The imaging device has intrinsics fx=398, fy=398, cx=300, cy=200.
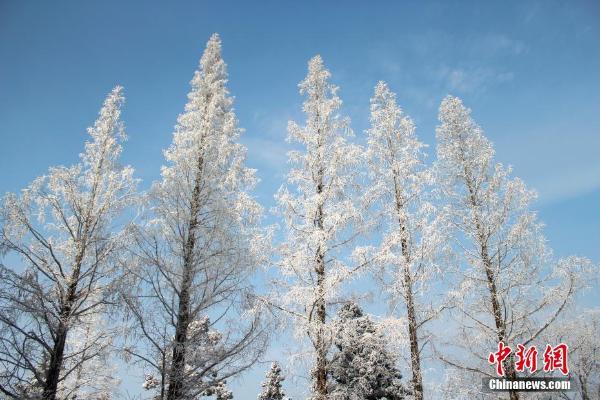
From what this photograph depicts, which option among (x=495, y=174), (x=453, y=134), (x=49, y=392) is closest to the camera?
(x=49, y=392)

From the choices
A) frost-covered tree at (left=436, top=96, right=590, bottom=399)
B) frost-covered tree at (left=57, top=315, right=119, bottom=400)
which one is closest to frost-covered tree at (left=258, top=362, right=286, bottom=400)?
frost-covered tree at (left=57, top=315, right=119, bottom=400)

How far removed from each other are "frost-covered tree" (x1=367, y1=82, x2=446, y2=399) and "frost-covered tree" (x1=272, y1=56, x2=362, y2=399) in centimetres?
106

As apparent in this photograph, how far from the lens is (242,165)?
11422 mm

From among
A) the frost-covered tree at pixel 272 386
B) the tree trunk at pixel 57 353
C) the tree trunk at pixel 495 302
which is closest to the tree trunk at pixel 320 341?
the tree trunk at pixel 495 302

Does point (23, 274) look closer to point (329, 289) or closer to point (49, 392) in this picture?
point (49, 392)

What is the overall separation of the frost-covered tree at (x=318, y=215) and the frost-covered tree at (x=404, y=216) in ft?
3.47

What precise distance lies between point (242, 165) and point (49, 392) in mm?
7008

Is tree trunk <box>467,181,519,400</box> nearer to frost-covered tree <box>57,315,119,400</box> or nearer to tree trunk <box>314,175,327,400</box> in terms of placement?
tree trunk <box>314,175,327,400</box>

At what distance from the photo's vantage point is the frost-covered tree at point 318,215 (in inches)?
385

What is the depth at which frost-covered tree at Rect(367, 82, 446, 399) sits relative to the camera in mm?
10648

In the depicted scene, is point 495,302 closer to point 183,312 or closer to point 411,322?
point 411,322

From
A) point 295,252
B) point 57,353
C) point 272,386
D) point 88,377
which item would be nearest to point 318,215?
point 295,252

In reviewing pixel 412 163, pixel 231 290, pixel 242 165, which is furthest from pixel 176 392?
pixel 412 163

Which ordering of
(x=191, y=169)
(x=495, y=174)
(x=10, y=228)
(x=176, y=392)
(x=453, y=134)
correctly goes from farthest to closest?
(x=453, y=134) < (x=495, y=174) < (x=191, y=169) < (x=10, y=228) < (x=176, y=392)
